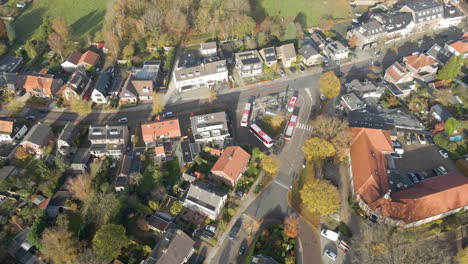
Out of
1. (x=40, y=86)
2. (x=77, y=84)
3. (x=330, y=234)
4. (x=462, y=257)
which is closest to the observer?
(x=462, y=257)

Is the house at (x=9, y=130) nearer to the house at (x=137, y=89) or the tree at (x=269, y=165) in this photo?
the house at (x=137, y=89)

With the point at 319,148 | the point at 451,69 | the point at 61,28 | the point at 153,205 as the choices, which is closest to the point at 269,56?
the point at 319,148

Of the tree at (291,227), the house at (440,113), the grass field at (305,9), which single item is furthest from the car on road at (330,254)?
the grass field at (305,9)

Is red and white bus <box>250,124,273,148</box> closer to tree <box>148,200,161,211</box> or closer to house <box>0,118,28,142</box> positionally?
tree <box>148,200,161,211</box>

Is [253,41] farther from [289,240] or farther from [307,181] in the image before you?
[289,240]

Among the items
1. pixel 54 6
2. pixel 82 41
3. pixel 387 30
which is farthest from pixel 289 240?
pixel 54 6

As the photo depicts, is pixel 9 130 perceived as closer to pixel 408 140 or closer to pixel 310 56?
pixel 310 56
